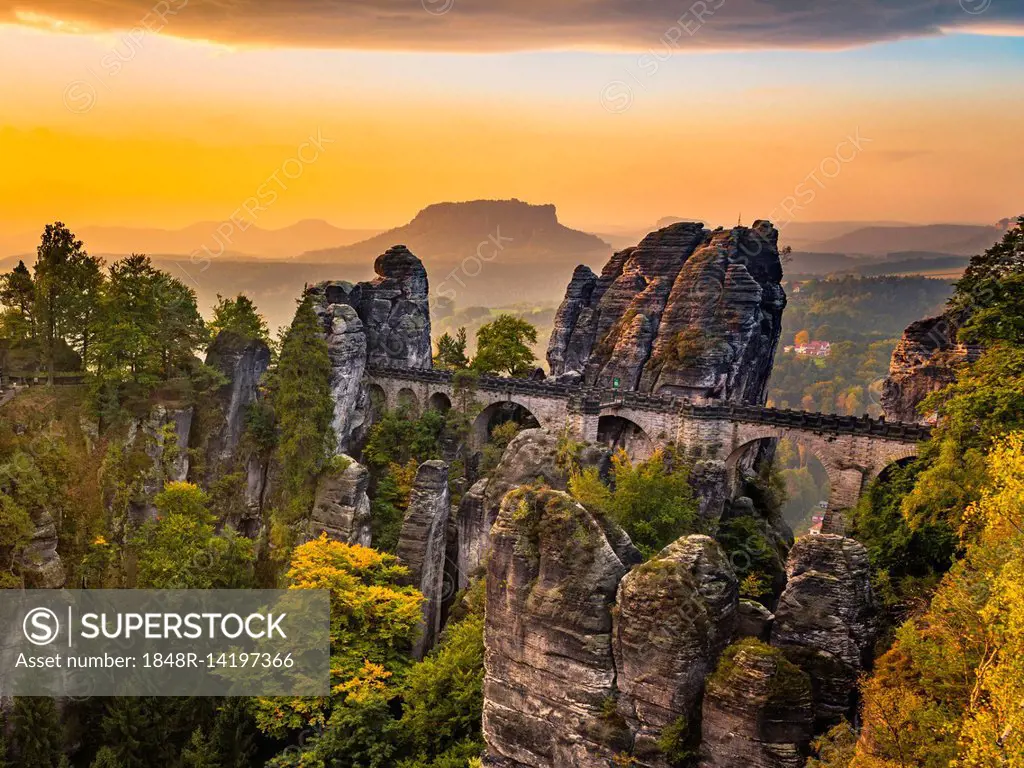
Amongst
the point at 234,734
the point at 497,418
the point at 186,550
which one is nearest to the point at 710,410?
the point at 497,418

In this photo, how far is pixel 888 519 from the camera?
2716cm

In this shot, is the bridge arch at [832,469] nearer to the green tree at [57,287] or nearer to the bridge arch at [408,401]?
the bridge arch at [408,401]

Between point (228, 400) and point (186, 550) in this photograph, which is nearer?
point (186, 550)

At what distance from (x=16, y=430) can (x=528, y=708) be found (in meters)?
26.4

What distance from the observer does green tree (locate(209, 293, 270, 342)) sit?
3978 cm

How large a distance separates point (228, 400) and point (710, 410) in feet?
77.6

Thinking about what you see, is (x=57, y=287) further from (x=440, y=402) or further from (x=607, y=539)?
(x=607, y=539)

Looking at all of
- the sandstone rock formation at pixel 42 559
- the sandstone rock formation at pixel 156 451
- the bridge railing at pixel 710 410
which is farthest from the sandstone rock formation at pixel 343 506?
the bridge railing at pixel 710 410

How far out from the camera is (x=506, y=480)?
2964 cm

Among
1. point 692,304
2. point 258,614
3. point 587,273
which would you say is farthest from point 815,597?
point 587,273

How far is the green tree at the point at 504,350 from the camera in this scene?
4919 cm

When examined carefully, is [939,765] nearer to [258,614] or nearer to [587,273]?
[258,614]

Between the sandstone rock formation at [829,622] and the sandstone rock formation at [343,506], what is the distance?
22.6m

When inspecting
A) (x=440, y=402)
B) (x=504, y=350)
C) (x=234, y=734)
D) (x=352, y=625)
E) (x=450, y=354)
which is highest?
(x=504, y=350)
